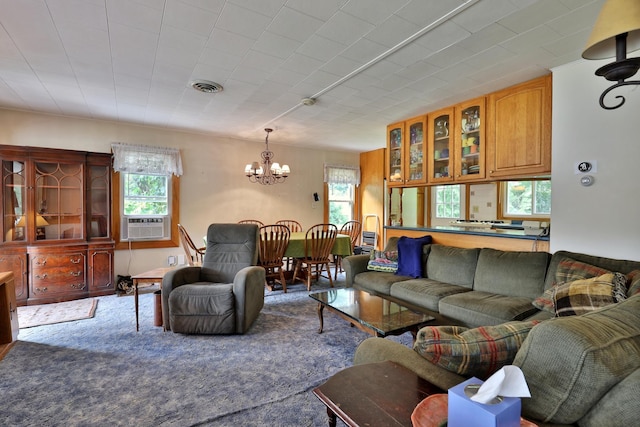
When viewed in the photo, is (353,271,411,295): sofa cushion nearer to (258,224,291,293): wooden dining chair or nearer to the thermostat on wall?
(258,224,291,293): wooden dining chair

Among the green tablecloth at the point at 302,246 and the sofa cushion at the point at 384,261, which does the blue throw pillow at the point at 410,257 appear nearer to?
the sofa cushion at the point at 384,261

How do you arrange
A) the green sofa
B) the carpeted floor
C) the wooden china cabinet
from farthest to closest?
the wooden china cabinet
the carpeted floor
the green sofa

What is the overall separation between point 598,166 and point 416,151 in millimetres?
1983

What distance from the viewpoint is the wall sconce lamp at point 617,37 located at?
1071 millimetres

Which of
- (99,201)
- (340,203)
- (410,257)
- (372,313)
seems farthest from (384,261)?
(99,201)

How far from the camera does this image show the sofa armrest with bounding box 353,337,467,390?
116 cm

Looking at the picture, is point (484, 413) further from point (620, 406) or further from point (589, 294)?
point (589, 294)

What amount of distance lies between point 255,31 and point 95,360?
274cm

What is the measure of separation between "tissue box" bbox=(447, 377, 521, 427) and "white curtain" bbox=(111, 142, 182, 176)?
16.6 ft

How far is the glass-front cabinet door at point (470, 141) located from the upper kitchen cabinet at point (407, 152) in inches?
18.9

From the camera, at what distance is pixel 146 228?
4.78 metres

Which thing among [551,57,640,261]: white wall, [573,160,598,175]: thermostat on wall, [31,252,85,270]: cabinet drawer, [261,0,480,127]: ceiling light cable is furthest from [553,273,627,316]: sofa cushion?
[31,252,85,270]: cabinet drawer

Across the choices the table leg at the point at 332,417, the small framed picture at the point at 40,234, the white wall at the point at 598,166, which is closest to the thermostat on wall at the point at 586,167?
the white wall at the point at 598,166

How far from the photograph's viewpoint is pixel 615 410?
812mm
